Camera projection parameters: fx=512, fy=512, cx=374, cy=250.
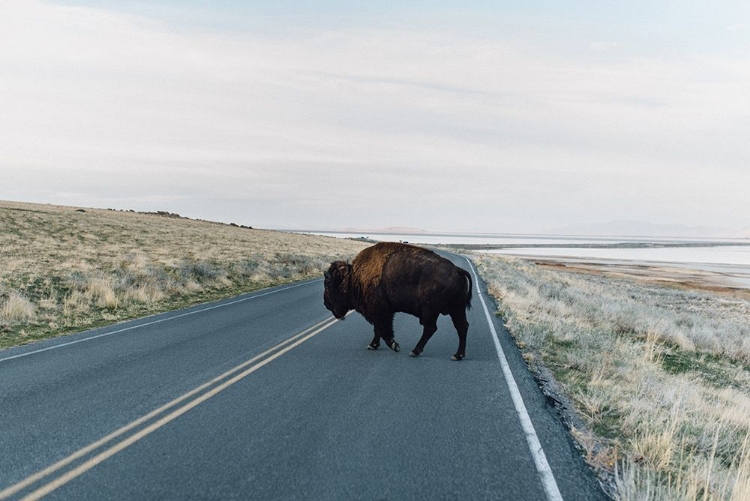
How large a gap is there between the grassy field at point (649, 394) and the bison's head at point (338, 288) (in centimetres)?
384

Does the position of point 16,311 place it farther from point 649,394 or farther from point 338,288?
point 649,394

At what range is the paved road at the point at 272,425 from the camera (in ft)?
14.3

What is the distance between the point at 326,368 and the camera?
328 inches

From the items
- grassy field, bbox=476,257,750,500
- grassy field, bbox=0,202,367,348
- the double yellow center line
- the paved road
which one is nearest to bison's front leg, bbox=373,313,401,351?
the paved road

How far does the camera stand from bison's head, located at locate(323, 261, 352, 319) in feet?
34.8

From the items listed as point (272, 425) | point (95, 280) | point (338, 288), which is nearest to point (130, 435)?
point (272, 425)

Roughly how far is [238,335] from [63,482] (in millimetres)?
6881

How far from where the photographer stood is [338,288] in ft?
35.1

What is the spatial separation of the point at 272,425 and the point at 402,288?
14.2 ft

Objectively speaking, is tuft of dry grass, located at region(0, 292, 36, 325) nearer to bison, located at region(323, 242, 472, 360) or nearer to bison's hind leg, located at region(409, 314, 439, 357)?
bison, located at region(323, 242, 472, 360)

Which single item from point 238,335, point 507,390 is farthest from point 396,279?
point 238,335

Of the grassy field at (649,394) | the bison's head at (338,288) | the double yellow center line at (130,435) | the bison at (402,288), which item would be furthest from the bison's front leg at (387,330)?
the grassy field at (649,394)

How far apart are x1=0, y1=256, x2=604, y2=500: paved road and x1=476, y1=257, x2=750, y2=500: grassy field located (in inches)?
20.9

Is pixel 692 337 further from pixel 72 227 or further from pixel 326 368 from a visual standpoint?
pixel 72 227
